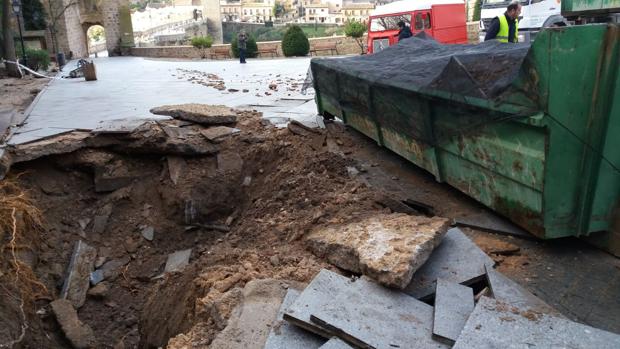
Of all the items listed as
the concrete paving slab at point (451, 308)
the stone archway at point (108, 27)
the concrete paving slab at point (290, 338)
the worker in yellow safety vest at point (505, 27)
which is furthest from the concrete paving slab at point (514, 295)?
the stone archway at point (108, 27)

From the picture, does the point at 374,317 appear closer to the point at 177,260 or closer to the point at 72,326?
the point at 72,326

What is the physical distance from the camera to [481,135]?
11.6 feet

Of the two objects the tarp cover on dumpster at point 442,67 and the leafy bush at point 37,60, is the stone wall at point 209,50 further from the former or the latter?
the tarp cover on dumpster at point 442,67

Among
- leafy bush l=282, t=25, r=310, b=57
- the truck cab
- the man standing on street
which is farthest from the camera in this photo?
leafy bush l=282, t=25, r=310, b=57

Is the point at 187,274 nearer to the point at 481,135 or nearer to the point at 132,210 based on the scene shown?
the point at 132,210

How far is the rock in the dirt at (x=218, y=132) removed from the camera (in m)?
6.57

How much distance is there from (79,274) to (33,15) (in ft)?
89.3

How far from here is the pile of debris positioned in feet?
7.65

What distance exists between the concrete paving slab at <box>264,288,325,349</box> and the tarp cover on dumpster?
1960mm

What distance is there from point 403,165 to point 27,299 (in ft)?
12.7

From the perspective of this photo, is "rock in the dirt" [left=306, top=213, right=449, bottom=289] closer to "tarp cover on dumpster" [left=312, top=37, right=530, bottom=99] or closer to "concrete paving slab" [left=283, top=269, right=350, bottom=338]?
"concrete paving slab" [left=283, top=269, right=350, bottom=338]

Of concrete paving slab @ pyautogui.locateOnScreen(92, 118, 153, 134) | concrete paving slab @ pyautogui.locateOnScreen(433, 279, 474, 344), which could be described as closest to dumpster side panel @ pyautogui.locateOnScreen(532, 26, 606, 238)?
concrete paving slab @ pyautogui.locateOnScreen(433, 279, 474, 344)

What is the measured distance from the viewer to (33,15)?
27.3m

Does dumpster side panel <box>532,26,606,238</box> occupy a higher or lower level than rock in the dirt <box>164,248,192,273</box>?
higher
